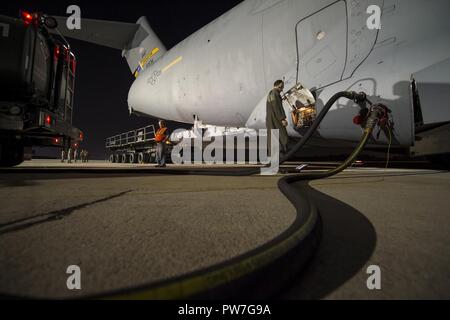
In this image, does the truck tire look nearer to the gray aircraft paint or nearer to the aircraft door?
the gray aircraft paint

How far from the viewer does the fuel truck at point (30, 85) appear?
320 cm

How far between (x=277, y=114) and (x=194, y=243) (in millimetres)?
2848

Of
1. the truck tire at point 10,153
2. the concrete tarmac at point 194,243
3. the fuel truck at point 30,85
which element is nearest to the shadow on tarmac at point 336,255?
the concrete tarmac at point 194,243

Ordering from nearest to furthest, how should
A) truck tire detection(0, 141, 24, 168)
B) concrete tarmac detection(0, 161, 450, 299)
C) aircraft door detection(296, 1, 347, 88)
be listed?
concrete tarmac detection(0, 161, 450, 299)
aircraft door detection(296, 1, 347, 88)
truck tire detection(0, 141, 24, 168)

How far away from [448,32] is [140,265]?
4078mm

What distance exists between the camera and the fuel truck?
3.20 metres

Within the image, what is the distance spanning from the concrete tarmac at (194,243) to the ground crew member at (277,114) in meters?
2.09

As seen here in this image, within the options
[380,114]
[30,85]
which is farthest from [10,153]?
[380,114]

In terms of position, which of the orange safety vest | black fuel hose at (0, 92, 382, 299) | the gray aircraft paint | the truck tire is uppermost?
the gray aircraft paint

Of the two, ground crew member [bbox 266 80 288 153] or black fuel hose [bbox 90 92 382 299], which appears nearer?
black fuel hose [bbox 90 92 382 299]

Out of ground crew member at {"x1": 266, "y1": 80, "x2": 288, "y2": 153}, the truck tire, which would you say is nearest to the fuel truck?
the truck tire

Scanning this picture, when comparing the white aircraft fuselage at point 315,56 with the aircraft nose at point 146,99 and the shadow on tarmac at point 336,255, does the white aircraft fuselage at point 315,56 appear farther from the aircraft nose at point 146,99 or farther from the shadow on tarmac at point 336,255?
the shadow on tarmac at point 336,255

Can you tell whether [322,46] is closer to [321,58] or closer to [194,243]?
[321,58]
